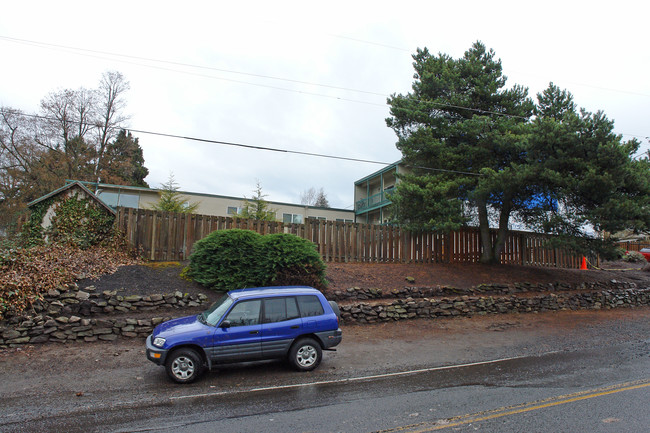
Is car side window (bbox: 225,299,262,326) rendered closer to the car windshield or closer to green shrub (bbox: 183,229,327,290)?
the car windshield

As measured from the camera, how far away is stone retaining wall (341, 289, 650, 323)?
11.8m

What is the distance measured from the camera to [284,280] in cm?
1123

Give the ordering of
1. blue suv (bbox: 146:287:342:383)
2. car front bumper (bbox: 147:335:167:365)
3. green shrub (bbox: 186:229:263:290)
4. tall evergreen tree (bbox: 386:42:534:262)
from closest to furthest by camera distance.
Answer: car front bumper (bbox: 147:335:167:365), blue suv (bbox: 146:287:342:383), green shrub (bbox: 186:229:263:290), tall evergreen tree (bbox: 386:42:534:262)

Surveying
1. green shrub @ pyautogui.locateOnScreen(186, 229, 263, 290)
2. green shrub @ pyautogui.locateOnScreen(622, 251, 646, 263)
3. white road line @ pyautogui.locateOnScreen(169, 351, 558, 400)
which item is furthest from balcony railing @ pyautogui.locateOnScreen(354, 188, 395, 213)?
white road line @ pyautogui.locateOnScreen(169, 351, 558, 400)

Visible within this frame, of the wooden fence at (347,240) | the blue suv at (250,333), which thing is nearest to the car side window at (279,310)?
the blue suv at (250,333)

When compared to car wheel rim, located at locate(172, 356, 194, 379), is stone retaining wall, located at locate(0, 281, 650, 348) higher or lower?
higher

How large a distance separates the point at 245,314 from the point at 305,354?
1.40m

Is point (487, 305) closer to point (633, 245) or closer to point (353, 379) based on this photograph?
point (353, 379)

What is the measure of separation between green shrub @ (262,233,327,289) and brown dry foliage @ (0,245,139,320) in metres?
4.50

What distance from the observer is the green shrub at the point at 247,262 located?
1116 cm

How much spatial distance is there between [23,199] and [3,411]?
31.9m

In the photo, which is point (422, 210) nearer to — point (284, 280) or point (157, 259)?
point (284, 280)

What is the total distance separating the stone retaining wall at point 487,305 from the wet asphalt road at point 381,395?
2193mm

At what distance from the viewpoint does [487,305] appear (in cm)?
1359
